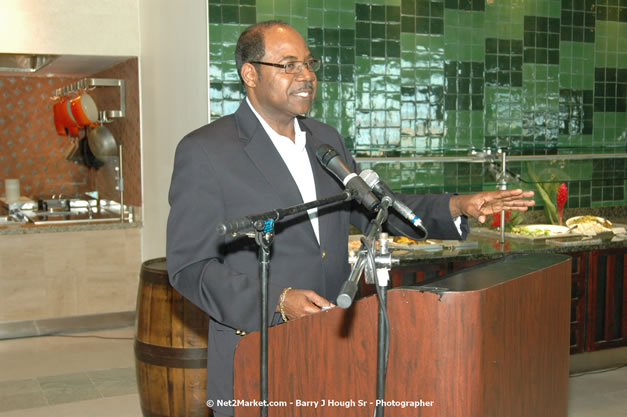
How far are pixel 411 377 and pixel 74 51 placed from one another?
16.8 ft

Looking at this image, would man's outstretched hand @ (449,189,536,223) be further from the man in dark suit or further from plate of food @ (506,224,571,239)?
plate of food @ (506,224,571,239)

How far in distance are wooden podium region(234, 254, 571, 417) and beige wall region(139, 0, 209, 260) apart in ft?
10.1

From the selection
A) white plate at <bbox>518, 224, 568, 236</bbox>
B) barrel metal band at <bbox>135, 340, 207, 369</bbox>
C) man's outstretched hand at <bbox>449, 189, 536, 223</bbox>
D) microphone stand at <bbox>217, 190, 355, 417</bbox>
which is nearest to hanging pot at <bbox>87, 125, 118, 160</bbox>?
barrel metal band at <bbox>135, 340, 207, 369</bbox>

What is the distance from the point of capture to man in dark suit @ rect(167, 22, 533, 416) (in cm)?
184

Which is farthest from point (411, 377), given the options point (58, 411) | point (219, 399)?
point (58, 411)

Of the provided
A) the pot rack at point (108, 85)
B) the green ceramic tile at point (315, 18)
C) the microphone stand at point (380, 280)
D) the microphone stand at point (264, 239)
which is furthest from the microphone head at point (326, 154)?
the pot rack at point (108, 85)

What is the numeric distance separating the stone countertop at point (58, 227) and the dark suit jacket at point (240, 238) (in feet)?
13.4

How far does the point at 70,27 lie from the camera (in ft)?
19.2

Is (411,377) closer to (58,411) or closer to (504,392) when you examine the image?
(504,392)

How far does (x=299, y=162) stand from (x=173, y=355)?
5.34 ft

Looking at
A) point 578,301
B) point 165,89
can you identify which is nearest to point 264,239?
point 578,301

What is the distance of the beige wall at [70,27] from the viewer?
5684 mm

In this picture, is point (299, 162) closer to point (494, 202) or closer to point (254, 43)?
point (254, 43)

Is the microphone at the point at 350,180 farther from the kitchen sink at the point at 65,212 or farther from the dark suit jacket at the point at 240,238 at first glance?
the kitchen sink at the point at 65,212
